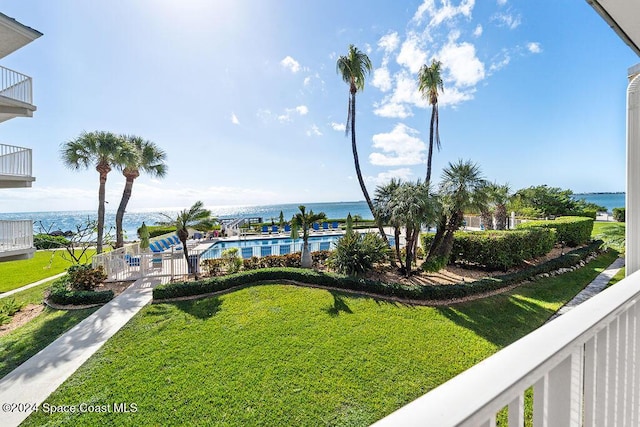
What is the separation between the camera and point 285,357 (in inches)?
179

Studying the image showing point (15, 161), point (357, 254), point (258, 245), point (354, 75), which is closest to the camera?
point (15, 161)

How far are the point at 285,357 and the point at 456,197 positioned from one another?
22.8 ft

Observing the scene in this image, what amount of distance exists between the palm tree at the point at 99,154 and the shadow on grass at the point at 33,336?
20.1 feet

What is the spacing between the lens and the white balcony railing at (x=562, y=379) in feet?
1.57

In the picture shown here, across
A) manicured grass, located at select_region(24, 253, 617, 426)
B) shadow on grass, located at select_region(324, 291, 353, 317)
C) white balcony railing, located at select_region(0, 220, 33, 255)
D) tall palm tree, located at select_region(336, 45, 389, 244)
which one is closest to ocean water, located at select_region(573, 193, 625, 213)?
tall palm tree, located at select_region(336, 45, 389, 244)

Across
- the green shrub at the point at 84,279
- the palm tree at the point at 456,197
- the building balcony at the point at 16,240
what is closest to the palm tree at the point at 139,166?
the building balcony at the point at 16,240

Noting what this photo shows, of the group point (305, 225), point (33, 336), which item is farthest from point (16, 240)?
point (305, 225)

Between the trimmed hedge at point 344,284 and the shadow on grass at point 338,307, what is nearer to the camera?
the shadow on grass at point 338,307

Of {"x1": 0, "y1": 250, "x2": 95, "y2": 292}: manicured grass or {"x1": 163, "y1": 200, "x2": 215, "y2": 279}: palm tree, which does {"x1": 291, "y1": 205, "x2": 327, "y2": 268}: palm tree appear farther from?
{"x1": 0, "y1": 250, "x2": 95, "y2": 292}: manicured grass

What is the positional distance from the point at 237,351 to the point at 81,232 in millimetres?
11601

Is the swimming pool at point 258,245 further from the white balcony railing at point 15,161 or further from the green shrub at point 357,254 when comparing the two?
the white balcony railing at point 15,161

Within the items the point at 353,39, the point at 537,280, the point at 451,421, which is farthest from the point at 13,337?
the point at 353,39

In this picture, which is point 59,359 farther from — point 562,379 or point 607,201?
point 607,201

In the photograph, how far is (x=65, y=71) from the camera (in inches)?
329
